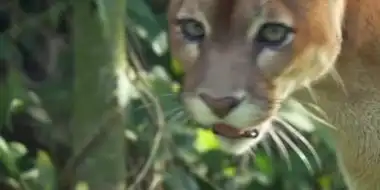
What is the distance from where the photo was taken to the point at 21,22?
1702 millimetres

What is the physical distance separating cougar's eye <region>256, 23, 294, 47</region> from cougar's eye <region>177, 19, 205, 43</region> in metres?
0.05

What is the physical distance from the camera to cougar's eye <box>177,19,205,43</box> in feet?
2.95

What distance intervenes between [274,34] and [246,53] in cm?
3

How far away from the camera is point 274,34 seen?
0.89 metres

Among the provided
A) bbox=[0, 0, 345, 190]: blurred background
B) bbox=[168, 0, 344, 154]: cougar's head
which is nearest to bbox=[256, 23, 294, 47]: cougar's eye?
bbox=[168, 0, 344, 154]: cougar's head

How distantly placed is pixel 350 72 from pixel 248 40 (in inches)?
9.1

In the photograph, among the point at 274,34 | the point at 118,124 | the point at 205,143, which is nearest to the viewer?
the point at 274,34

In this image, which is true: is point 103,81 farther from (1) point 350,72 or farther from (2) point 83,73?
(1) point 350,72

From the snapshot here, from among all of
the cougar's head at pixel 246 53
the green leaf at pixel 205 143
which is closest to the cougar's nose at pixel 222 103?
the cougar's head at pixel 246 53

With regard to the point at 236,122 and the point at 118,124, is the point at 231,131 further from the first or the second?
the point at 118,124

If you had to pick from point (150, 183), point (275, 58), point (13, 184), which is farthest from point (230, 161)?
point (275, 58)

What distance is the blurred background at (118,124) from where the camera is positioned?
4.87ft

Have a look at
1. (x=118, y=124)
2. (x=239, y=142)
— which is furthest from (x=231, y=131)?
(x=118, y=124)

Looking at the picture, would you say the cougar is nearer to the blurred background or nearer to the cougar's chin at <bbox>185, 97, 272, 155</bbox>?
the cougar's chin at <bbox>185, 97, 272, 155</bbox>
